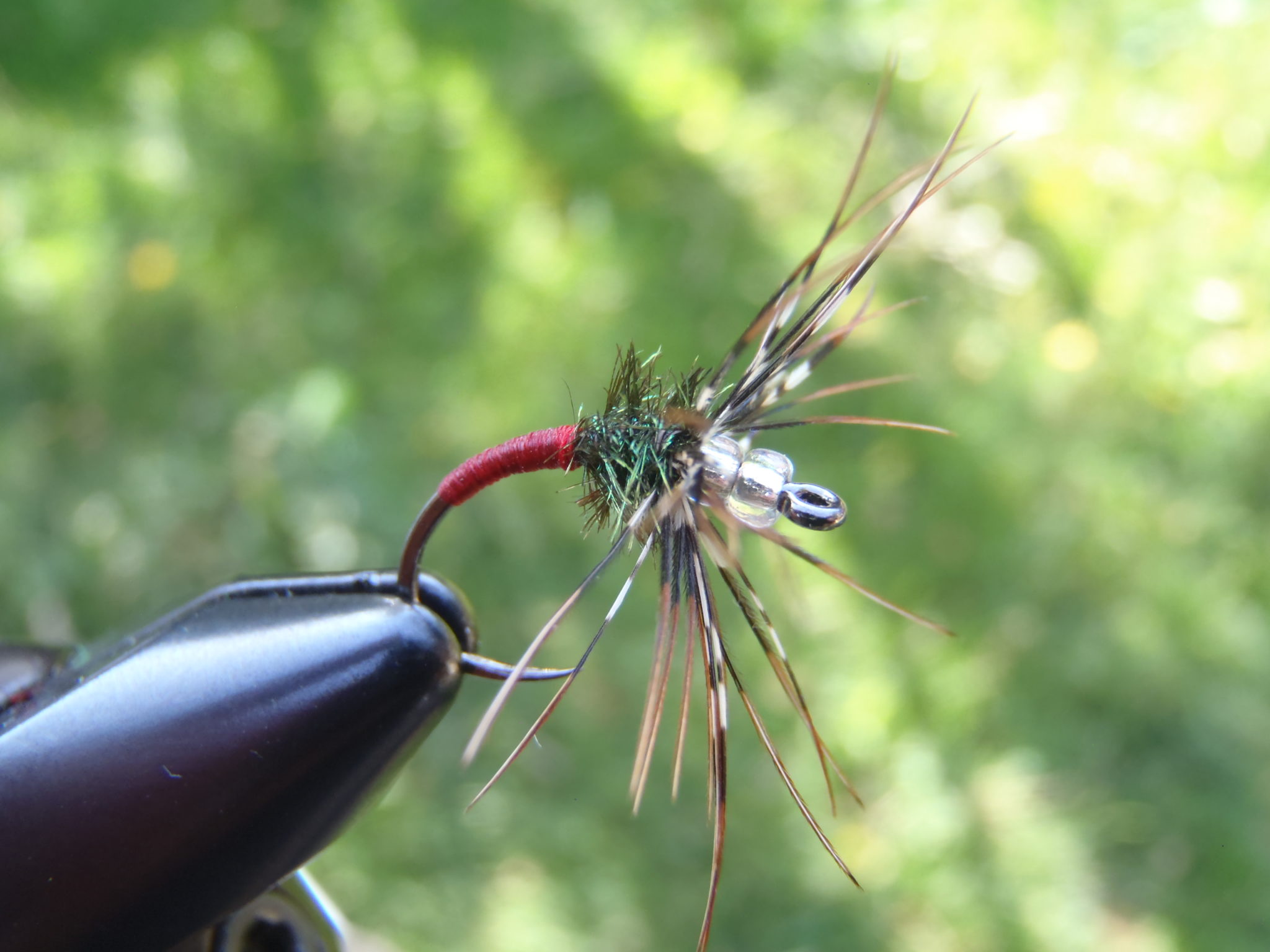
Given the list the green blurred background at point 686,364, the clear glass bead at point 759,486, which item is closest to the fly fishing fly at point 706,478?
the clear glass bead at point 759,486

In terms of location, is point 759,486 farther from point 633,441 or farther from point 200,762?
point 200,762

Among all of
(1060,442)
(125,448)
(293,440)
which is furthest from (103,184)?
(1060,442)

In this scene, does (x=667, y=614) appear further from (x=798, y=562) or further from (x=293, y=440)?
(x=293, y=440)

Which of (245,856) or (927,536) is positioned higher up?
(927,536)

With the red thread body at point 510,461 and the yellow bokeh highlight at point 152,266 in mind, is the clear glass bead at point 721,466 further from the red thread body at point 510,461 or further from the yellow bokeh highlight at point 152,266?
the yellow bokeh highlight at point 152,266

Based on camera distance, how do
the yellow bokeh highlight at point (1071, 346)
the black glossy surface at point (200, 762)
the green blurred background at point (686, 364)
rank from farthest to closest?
1. the yellow bokeh highlight at point (1071, 346)
2. the green blurred background at point (686, 364)
3. the black glossy surface at point (200, 762)

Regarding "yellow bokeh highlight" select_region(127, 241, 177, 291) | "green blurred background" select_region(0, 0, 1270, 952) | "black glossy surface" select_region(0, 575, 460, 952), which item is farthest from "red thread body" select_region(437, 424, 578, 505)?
"yellow bokeh highlight" select_region(127, 241, 177, 291)
